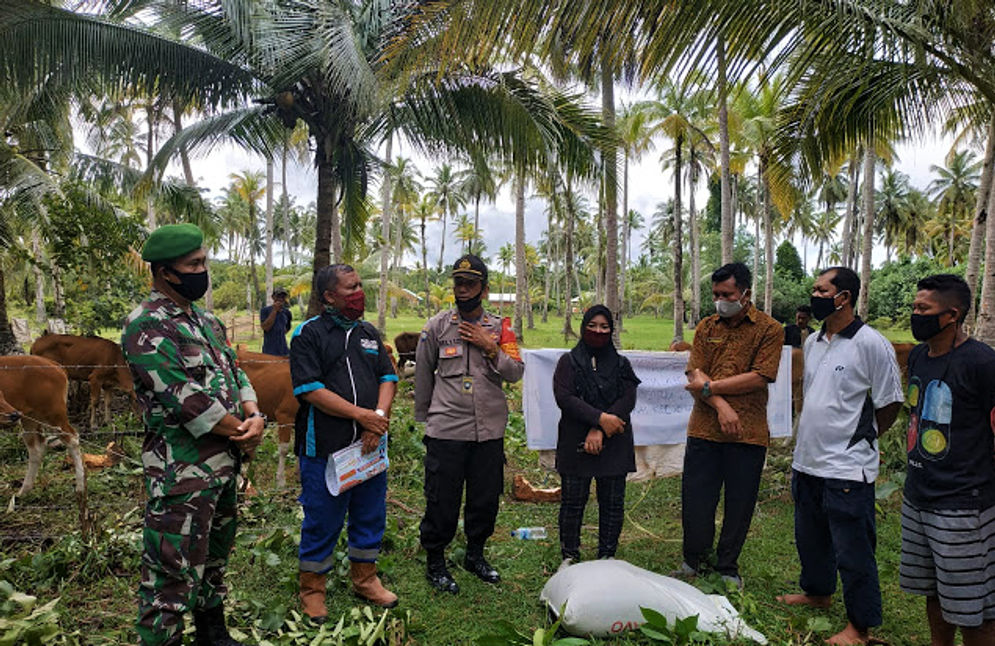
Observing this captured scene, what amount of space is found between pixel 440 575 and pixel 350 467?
42.5 inches

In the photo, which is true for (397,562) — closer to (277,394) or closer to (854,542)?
(277,394)

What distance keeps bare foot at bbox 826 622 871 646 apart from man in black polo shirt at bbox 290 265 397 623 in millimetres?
2404

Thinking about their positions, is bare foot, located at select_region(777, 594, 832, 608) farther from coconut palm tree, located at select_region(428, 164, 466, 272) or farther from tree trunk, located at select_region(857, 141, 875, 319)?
coconut palm tree, located at select_region(428, 164, 466, 272)

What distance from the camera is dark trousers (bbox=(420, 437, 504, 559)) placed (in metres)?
3.81

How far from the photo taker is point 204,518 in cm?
269

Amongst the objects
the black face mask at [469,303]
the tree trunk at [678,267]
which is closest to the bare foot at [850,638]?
the black face mask at [469,303]

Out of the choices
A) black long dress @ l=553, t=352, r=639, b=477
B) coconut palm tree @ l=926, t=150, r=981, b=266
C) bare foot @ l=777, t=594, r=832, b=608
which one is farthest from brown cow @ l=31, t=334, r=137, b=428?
coconut palm tree @ l=926, t=150, r=981, b=266

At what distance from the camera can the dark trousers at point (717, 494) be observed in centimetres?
392

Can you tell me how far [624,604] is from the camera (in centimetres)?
323

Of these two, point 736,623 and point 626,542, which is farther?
point 626,542

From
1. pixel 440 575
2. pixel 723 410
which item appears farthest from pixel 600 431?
pixel 440 575

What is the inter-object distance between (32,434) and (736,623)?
565cm

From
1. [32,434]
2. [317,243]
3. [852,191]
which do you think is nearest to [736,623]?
[32,434]

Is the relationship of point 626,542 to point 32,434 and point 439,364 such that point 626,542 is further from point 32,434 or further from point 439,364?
point 32,434
